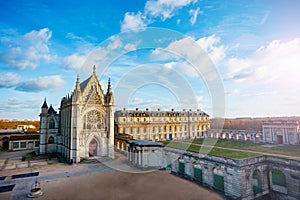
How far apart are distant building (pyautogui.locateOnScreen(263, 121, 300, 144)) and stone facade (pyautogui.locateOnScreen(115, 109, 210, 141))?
22306 millimetres

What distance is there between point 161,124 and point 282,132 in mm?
28103

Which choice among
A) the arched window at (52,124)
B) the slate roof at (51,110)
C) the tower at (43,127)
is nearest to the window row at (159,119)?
the arched window at (52,124)

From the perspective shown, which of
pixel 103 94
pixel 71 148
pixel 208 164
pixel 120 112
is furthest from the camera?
pixel 120 112

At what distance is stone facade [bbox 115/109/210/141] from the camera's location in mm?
46438

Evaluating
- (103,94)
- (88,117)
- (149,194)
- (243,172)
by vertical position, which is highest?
(103,94)

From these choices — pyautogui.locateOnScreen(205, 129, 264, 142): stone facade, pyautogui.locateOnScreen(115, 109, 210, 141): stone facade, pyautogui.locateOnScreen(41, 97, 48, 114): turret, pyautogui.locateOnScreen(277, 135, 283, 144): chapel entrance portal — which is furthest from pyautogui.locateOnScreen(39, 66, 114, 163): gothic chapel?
pyautogui.locateOnScreen(205, 129, 264, 142): stone facade

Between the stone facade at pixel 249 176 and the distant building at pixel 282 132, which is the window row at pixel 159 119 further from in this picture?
the stone facade at pixel 249 176

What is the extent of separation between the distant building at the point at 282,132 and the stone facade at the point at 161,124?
73.2 feet

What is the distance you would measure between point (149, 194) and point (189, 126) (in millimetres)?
40791

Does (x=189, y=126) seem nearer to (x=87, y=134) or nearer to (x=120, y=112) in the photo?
(x=120, y=112)

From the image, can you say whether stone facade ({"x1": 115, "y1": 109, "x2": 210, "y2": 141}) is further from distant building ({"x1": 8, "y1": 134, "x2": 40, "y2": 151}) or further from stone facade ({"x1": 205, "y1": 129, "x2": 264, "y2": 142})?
distant building ({"x1": 8, "y1": 134, "x2": 40, "y2": 151})

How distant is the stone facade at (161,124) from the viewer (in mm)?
46438

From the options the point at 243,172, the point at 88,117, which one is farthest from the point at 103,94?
the point at 243,172

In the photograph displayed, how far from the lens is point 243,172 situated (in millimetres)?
16781
